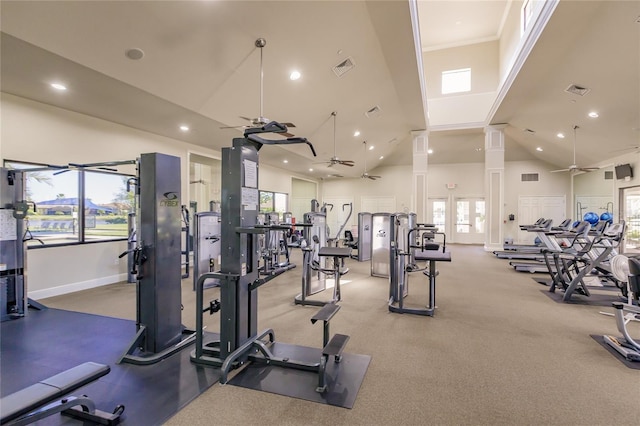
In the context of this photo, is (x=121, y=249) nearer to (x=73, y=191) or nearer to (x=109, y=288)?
(x=109, y=288)

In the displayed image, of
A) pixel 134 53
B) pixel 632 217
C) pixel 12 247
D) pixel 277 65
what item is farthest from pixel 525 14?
pixel 12 247

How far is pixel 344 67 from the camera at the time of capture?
5691 mm

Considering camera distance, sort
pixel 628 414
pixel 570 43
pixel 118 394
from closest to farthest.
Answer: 1. pixel 628 414
2. pixel 118 394
3. pixel 570 43

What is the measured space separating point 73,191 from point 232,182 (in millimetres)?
4454

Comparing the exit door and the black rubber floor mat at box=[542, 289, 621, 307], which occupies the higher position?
the exit door

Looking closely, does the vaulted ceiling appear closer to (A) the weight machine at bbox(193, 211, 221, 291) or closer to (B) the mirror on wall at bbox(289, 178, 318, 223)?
(A) the weight machine at bbox(193, 211, 221, 291)

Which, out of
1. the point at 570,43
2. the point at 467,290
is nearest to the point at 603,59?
the point at 570,43

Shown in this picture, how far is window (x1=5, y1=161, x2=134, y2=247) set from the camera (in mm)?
4973

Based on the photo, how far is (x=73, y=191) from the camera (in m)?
5.42

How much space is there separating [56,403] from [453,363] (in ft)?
10.2

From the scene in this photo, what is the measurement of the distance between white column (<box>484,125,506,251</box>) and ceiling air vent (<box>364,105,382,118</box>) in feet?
14.9

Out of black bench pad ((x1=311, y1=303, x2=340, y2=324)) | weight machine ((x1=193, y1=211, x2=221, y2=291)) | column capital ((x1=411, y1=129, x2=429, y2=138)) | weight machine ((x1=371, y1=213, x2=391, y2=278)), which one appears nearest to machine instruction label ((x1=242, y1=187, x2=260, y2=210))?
black bench pad ((x1=311, y1=303, x2=340, y2=324))

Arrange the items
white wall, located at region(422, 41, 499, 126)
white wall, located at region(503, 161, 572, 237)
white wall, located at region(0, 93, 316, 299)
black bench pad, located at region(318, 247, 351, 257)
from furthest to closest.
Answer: white wall, located at region(503, 161, 572, 237) → white wall, located at region(422, 41, 499, 126) → white wall, located at region(0, 93, 316, 299) → black bench pad, located at region(318, 247, 351, 257)

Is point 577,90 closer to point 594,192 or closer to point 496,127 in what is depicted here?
point 496,127
